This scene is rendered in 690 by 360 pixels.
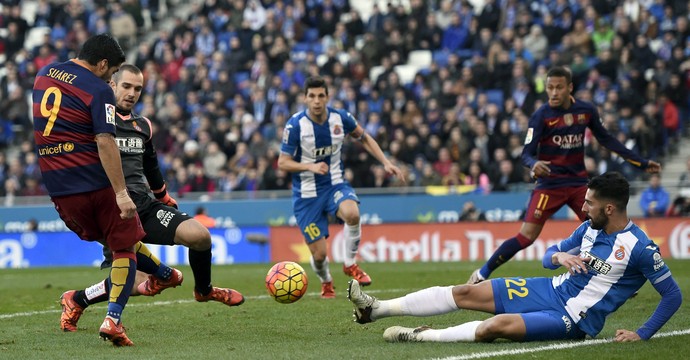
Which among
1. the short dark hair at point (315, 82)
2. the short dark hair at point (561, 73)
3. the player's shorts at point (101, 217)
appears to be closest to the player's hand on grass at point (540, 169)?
the short dark hair at point (561, 73)

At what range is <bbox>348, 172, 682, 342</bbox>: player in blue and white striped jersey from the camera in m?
8.07

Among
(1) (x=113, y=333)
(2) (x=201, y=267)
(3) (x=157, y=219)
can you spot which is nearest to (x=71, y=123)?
(3) (x=157, y=219)

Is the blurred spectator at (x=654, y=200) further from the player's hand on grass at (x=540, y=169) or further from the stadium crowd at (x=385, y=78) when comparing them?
the player's hand on grass at (x=540, y=169)

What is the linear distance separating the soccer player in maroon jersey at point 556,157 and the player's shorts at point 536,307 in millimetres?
4407

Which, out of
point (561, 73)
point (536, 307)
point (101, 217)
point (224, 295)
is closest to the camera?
point (536, 307)

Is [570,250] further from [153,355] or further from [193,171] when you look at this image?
[193,171]

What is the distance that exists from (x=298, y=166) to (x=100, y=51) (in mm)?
5017

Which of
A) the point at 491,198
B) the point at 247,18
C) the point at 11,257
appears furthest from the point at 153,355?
the point at 247,18

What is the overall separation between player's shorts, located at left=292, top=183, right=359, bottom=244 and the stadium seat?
1629 centimetres

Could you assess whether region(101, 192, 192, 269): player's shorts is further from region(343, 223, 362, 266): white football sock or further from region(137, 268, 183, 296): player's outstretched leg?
region(343, 223, 362, 266): white football sock

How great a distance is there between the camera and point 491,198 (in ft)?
77.9

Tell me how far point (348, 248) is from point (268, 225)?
11.1 m

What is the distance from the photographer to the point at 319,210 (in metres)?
13.7

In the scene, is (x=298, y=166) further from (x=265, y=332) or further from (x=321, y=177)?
(x=265, y=332)
